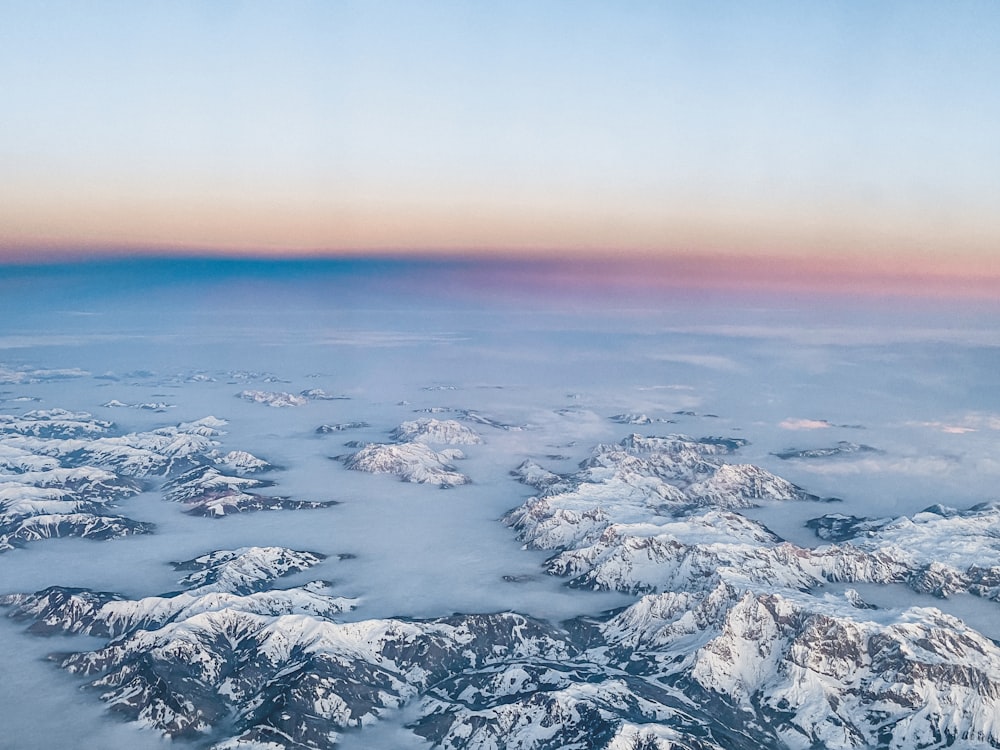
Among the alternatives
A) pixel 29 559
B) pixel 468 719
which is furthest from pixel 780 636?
pixel 29 559

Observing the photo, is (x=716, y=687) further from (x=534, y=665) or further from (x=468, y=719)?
(x=468, y=719)

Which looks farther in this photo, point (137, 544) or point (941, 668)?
point (137, 544)

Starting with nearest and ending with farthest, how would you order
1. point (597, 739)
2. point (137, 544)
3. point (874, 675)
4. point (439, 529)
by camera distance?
point (597, 739), point (874, 675), point (137, 544), point (439, 529)

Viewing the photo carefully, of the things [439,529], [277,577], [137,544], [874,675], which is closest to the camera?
[874,675]

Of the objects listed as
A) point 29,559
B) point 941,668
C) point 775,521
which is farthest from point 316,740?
point 775,521

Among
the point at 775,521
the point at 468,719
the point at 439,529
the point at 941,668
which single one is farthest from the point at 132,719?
the point at 775,521

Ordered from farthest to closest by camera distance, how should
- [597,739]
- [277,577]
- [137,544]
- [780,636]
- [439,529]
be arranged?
[439,529] < [137,544] < [277,577] < [780,636] < [597,739]

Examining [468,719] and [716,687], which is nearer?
[468,719]

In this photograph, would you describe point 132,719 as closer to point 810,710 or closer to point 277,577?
point 277,577

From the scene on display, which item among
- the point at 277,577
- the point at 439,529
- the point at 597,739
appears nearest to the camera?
the point at 597,739
